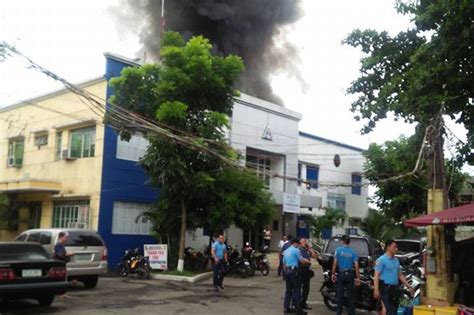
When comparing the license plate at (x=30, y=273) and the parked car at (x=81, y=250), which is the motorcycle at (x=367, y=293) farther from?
the parked car at (x=81, y=250)

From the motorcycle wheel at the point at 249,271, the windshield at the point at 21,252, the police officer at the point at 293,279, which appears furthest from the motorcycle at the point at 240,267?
the windshield at the point at 21,252

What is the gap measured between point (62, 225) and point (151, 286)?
9.21 metres

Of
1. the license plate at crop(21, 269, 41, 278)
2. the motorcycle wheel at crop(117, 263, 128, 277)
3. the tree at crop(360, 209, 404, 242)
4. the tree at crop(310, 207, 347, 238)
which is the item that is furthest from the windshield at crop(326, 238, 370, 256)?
the tree at crop(360, 209, 404, 242)

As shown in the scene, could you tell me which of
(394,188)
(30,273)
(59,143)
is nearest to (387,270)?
(30,273)

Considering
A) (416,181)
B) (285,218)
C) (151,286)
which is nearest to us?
(151,286)

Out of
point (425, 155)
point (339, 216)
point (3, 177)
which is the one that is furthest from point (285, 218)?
point (425, 155)

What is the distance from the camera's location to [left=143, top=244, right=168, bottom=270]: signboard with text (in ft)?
60.8

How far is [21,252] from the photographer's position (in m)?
10.7

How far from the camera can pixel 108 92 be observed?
70.3ft

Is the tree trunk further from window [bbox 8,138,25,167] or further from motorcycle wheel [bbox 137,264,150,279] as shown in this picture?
window [bbox 8,138,25,167]

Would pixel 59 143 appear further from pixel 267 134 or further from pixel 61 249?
pixel 61 249

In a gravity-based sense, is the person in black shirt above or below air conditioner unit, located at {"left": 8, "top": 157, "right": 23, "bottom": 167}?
below

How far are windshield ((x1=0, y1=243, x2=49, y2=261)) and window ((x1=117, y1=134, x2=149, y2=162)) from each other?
1081 cm

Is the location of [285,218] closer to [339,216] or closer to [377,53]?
[339,216]
